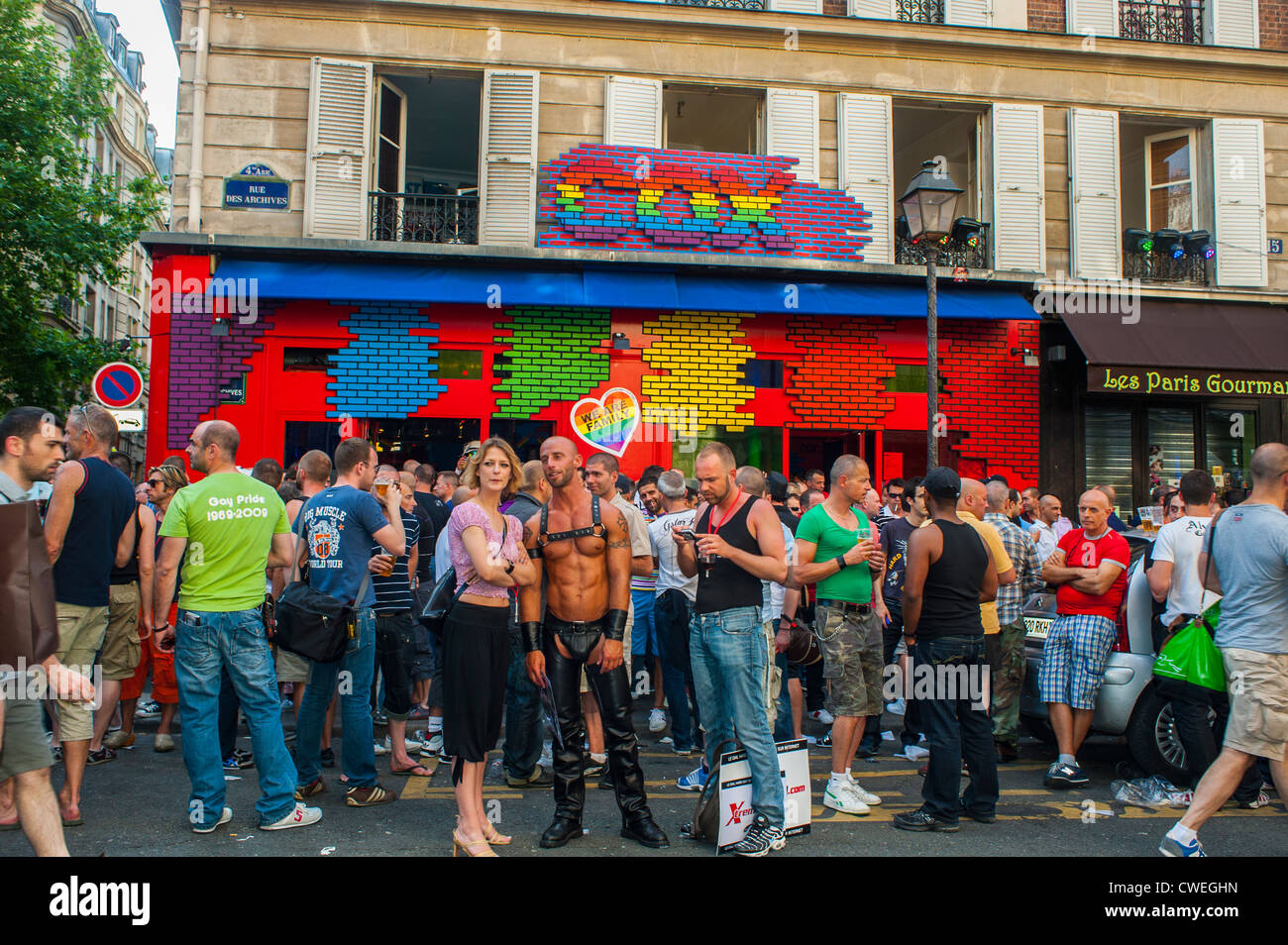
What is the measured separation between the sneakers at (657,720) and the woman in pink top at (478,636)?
2.95 m

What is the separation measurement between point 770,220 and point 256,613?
32.9 feet

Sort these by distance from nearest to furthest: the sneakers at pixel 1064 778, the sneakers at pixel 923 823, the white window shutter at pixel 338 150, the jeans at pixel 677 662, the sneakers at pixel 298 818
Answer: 1. the sneakers at pixel 298 818
2. the sneakers at pixel 923 823
3. the sneakers at pixel 1064 778
4. the jeans at pixel 677 662
5. the white window shutter at pixel 338 150

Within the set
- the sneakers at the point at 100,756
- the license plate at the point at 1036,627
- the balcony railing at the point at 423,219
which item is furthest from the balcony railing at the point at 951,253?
the sneakers at the point at 100,756

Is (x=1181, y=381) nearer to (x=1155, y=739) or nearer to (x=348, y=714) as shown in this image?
(x=1155, y=739)

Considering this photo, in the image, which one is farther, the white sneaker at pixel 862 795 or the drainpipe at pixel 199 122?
the drainpipe at pixel 199 122

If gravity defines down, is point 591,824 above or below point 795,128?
below

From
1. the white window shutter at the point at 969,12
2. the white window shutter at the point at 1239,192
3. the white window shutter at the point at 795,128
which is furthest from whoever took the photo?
the white window shutter at the point at 1239,192

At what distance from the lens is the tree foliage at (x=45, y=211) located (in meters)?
18.0

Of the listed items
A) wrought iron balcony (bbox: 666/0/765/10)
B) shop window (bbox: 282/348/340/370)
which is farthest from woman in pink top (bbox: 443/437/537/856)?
wrought iron balcony (bbox: 666/0/765/10)

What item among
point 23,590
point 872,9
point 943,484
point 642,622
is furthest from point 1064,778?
point 872,9

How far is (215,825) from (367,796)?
82 cm

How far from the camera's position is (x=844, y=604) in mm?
5703

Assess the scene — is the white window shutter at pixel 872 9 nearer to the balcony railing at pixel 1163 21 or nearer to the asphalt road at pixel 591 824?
the balcony railing at pixel 1163 21
